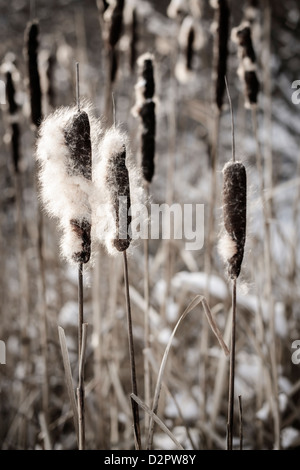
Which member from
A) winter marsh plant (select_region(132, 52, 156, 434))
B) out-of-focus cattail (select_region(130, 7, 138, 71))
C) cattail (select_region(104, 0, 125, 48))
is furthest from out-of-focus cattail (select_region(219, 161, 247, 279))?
out-of-focus cattail (select_region(130, 7, 138, 71))

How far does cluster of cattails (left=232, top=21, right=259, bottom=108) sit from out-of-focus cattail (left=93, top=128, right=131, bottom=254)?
49 cm

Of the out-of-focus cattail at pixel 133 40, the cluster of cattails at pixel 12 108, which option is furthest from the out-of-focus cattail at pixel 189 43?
the cluster of cattails at pixel 12 108

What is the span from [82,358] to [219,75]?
70cm

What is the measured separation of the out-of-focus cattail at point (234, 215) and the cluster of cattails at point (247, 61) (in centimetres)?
45

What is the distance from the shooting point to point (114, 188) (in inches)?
24.7

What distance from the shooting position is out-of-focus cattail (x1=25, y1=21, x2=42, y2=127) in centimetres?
105

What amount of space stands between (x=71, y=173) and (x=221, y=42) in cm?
61

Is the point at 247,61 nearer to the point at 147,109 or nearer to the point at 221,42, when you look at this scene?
the point at 221,42

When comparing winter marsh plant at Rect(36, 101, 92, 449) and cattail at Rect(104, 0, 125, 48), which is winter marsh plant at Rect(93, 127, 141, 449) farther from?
cattail at Rect(104, 0, 125, 48)

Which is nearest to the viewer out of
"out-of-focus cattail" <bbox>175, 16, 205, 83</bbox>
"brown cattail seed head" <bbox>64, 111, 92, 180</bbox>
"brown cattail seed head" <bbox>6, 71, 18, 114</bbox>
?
"brown cattail seed head" <bbox>64, 111, 92, 180</bbox>

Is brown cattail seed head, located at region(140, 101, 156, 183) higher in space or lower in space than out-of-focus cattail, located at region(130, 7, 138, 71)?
lower

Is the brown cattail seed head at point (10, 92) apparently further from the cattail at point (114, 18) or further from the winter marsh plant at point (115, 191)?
the winter marsh plant at point (115, 191)

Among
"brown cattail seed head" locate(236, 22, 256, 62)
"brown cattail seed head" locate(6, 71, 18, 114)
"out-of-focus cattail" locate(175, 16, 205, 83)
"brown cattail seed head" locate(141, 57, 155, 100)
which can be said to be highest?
"out-of-focus cattail" locate(175, 16, 205, 83)
